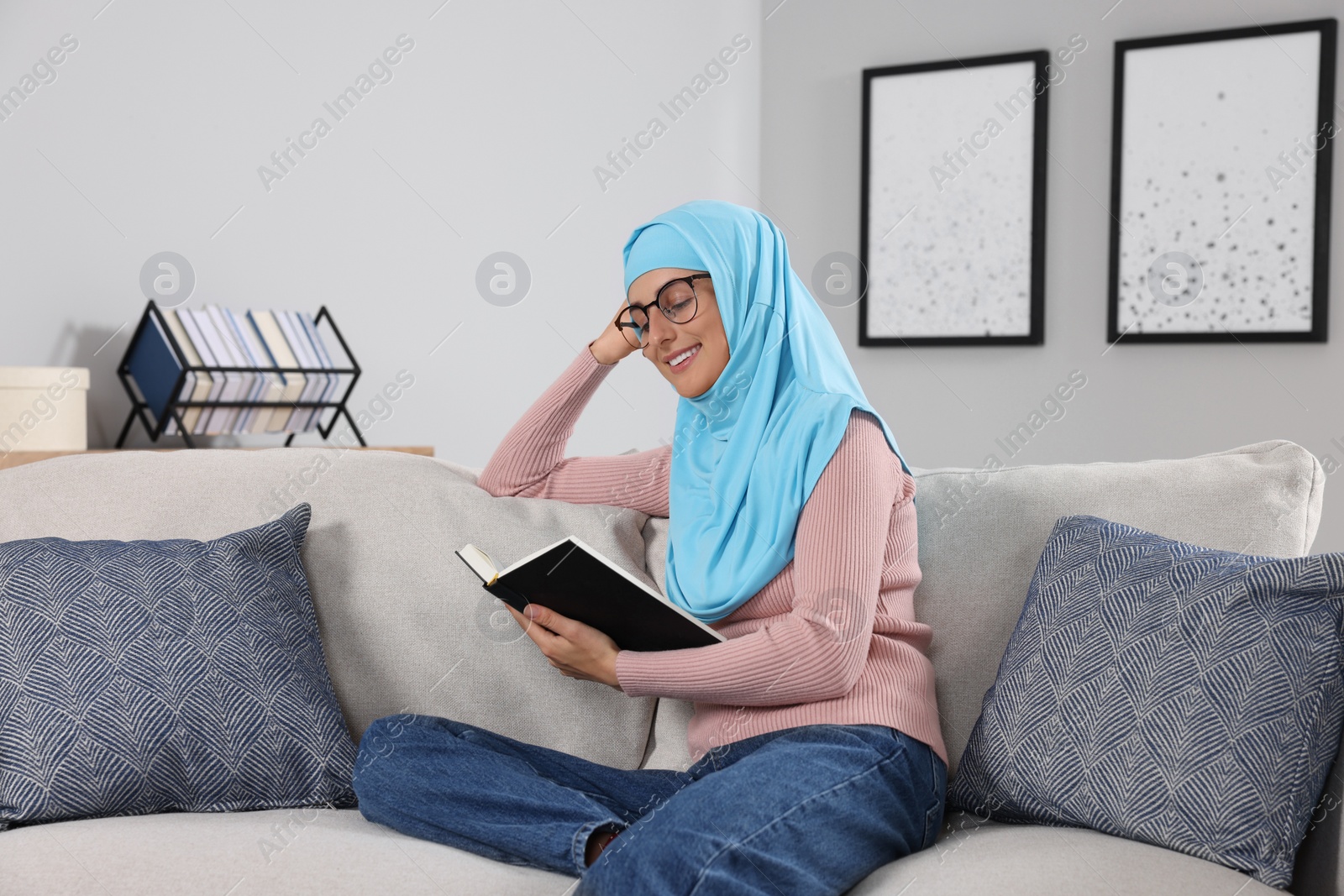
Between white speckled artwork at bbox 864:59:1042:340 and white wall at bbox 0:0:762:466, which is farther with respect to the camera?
white speckled artwork at bbox 864:59:1042:340

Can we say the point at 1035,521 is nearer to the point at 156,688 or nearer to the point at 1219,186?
the point at 156,688

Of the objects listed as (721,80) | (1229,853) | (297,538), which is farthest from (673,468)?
(721,80)

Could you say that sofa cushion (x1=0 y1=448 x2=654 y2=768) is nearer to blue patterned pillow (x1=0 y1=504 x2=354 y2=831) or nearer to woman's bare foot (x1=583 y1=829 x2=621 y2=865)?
blue patterned pillow (x1=0 y1=504 x2=354 y2=831)

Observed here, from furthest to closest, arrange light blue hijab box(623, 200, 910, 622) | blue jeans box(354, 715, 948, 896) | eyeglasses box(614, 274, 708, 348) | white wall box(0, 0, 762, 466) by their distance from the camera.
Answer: white wall box(0, 0, 762, 466) → eyeglasses box(614, 274, 708, 348) → light blue hijab box(623, 200, 910, 622) → blue jeans box(354, 715, 948, 896)

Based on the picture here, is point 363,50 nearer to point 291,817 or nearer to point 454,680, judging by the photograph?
point 454,680

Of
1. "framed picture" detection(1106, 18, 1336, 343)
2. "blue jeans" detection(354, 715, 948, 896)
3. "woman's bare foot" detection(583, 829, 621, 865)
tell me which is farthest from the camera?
"framed picture" detection(1106, 18, 1336, 343)

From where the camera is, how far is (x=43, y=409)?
1805 millimetres

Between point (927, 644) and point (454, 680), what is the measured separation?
26.6 inches

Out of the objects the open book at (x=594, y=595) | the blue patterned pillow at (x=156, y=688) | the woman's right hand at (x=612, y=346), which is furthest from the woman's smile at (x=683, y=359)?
the blue patterned pillow at (x=156, y=688)

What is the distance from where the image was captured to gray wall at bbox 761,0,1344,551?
332 cm

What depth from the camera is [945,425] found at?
3760 millimetres

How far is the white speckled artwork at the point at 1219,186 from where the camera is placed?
3.27 metres

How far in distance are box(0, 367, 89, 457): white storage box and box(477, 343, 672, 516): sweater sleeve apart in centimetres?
75

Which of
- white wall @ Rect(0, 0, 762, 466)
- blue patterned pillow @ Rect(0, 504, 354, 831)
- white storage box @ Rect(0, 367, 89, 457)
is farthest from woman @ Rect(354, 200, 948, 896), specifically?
white wall @ Rect(0, 0, 762, 466)
